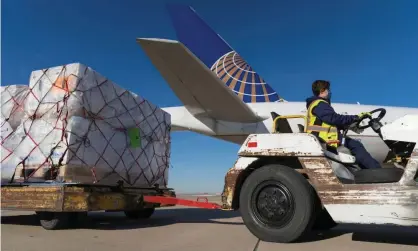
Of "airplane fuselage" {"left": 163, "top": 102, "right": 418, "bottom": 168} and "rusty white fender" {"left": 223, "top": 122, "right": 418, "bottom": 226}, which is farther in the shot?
"airplane fuselage" {"left": 163, "top": 102, "right": 418, "bottom": 168}

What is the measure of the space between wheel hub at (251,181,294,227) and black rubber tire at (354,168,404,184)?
70 cm

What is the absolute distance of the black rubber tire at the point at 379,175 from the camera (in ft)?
11.2

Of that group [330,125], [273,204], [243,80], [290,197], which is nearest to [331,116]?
[330,125]

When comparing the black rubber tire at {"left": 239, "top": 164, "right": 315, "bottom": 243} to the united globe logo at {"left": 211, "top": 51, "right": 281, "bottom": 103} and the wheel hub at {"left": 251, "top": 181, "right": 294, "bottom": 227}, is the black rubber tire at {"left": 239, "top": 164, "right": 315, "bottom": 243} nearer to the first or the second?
the wheel hub at {"left": 251, "top": 181, "right": 294, "bottom": 227}

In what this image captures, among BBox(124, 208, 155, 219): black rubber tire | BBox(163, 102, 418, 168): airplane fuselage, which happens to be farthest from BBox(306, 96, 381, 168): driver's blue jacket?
BBox(163, 102, 418, 168): airplane fuselage

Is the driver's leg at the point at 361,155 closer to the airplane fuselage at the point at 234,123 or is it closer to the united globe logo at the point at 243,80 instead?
the airplane fuselage at the point at 234,123

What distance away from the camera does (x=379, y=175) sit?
3.48 meters

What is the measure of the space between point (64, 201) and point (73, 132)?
0.92m

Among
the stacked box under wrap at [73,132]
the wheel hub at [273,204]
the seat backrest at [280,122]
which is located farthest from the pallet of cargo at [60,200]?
the seat backrest at [280,122]

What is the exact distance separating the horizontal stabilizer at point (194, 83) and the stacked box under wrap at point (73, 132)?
2.16 metres

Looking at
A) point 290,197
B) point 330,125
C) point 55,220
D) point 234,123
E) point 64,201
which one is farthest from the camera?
point 234,123

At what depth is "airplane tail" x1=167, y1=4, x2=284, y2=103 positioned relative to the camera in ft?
43.1

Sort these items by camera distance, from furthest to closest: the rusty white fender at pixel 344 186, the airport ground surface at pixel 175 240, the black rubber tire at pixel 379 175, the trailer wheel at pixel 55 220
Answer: the trailer wheel at pixel 55 220
the airport ground surface at pixel 175 240
the black rubber tire at pixel 379 175
the rusty white fender at pixel 344 186

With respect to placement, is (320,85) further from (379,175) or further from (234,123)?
(234,123)
